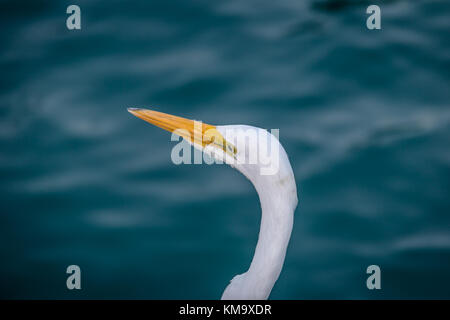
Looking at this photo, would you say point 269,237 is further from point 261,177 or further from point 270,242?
point 261,177

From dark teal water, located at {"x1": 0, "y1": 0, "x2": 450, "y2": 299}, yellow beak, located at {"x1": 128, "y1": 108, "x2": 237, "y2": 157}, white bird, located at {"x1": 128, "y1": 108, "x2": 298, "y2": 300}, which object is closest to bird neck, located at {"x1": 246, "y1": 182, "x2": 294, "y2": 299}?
white bird, located at {"x1": 128, "y1": 108, "x2": 298, "y2": 300}

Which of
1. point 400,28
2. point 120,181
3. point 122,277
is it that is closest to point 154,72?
point 120,181

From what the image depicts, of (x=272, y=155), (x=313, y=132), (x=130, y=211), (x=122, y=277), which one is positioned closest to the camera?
(x=272, y=155)

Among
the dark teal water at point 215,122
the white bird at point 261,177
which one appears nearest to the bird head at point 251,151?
the white bird at point 261,177

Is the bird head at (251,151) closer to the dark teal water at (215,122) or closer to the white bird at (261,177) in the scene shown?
the white bird at (261,177)

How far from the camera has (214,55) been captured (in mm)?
7926

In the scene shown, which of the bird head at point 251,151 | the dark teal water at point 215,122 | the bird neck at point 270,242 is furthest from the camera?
the dark teal water at point 215,122

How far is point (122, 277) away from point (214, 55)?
331 cm

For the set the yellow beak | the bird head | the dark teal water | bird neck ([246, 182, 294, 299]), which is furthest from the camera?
the dark teal water

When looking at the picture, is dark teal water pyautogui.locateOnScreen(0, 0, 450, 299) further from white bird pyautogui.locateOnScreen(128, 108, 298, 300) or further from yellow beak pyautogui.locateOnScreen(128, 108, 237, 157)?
yellow beak pyautogui.locateOnScreen(128, 108, 237, 157)

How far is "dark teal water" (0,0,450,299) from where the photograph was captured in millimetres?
6000

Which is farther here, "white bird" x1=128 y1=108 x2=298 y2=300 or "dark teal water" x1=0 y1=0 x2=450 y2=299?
"dark teal water" x1=0 y1=0 x2=450 y2=299

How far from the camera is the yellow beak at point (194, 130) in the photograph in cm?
388

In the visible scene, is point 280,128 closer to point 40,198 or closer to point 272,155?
point 40,198
